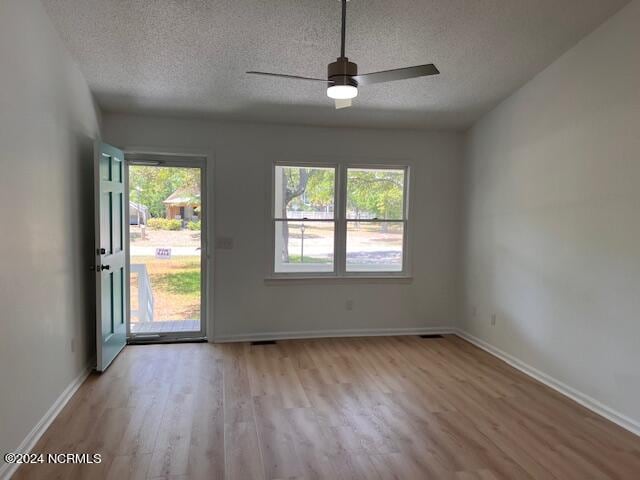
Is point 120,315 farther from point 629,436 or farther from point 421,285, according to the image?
point 629,436

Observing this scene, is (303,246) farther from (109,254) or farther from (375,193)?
(109,254)

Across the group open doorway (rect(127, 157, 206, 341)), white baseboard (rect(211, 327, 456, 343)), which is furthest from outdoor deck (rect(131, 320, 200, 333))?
white baseboard (rect(211, 327, 456, 343))

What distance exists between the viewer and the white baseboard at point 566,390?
2.91m

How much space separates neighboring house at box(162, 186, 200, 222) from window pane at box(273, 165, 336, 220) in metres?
Result: 0.88

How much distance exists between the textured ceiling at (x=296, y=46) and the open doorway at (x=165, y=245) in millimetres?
699

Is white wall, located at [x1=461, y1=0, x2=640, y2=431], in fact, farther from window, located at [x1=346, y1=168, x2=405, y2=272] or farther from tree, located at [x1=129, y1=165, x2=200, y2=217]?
tree, located at [x1=129, y1=165, x2=200, y2=217]

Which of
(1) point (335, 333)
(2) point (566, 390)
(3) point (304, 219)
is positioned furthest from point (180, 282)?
(2) point (566, 390)

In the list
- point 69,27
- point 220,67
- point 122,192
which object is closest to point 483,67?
point 220,67

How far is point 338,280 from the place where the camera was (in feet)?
16.2

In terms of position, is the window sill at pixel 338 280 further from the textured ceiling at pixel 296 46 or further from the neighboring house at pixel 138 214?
the textured ceiling at pixel 296 46

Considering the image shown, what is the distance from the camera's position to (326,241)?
4.95 m

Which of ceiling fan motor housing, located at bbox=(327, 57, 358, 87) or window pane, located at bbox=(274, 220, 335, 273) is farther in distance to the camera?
window pane, located at bbox=(274, 220, 335, 273)

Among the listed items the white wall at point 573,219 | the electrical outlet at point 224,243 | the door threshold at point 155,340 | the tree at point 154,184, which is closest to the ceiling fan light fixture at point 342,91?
the white wall at point 573,219

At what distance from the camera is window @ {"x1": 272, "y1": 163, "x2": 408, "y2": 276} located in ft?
15.8
